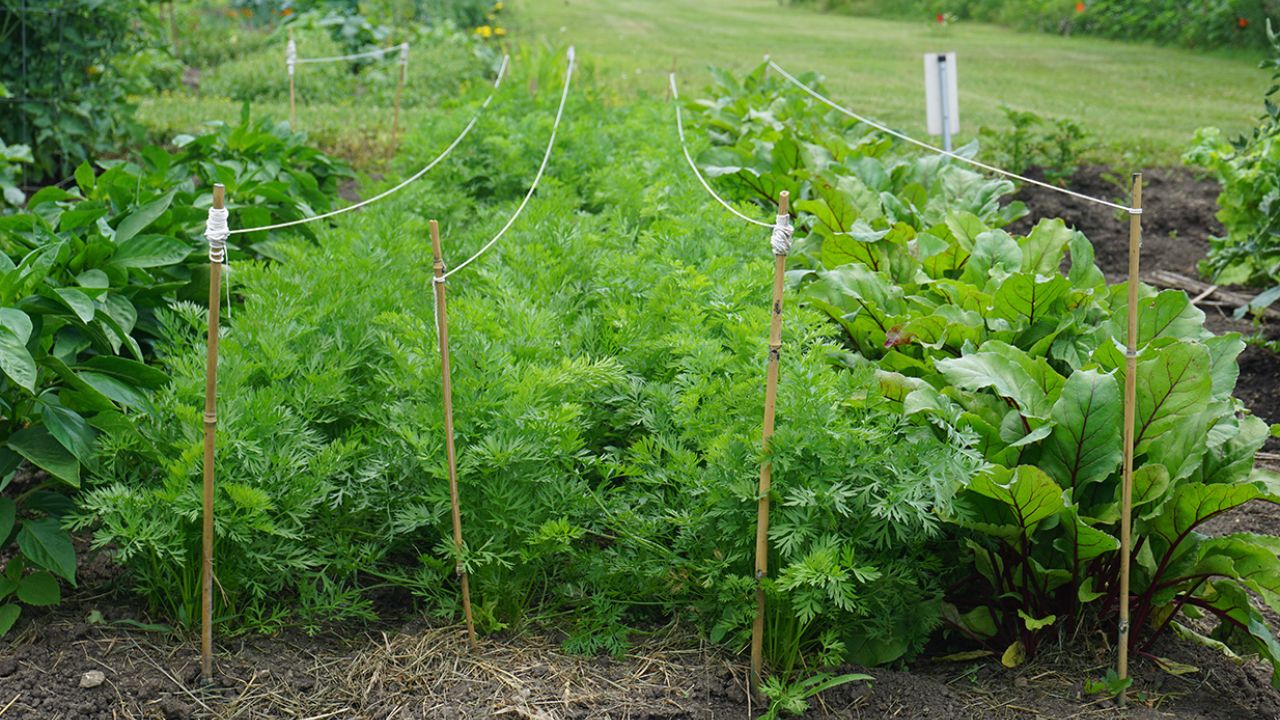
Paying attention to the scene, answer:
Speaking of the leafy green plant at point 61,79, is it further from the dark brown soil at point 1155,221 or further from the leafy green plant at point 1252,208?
the leafy green plant at point 1252,208

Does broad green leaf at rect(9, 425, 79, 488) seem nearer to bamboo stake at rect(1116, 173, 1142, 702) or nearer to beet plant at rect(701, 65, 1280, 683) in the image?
beet plant at rect(701, 65, 1280, 683)

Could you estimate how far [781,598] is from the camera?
265 centimetres

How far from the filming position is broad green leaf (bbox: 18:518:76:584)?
9.14 feet

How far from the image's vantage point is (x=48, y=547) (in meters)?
2.81

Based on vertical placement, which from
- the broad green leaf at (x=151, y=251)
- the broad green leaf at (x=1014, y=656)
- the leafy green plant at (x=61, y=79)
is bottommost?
the broad green leaf at (x=1014, y=656)

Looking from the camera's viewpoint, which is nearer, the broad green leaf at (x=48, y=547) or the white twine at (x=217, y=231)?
the white twine at (x=217, y=231)

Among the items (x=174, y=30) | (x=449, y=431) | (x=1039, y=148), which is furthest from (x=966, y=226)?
(x=174, y=30)

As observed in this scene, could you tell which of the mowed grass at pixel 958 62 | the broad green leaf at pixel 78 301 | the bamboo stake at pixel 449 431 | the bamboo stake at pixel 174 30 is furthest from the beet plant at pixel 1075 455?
the bamboo stake at pixel 174 30

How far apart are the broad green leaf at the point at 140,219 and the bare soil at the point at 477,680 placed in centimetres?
109

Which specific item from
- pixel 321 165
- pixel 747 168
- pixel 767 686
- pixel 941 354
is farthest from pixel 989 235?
pixel 321 165

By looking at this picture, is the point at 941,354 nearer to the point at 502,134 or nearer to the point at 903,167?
the point at 903,167

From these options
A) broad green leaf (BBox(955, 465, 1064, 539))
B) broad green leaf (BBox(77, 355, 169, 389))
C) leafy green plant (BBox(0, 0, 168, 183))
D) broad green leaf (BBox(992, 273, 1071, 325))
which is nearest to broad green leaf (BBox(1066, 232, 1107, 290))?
broad green leaf (BBox(992, 273, 1071, 325))

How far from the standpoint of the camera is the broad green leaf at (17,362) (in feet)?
8.70

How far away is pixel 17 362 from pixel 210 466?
568 millimetres
